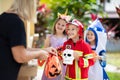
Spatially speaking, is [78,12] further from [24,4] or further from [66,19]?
[24,4]

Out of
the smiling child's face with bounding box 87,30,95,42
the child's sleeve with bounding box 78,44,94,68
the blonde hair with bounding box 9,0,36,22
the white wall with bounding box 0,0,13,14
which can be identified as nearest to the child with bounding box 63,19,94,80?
the child's sleeve with bounding box 78,44,94,68

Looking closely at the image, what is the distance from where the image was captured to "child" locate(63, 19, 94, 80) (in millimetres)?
4668

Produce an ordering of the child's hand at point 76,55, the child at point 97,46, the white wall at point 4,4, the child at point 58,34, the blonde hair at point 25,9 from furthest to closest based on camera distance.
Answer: the white wall at point 4,4, the child at point 58,34, the child at point 97,46, the child's hand at point 76,55, the blonde hair at point 25,9

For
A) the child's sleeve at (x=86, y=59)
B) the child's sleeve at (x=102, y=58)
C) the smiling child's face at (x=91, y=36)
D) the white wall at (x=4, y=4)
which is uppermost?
the white wall at (x=4, y=4)

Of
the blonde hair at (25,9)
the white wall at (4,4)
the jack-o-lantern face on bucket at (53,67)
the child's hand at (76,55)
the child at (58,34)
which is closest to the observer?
the blonde hair at (25,9)

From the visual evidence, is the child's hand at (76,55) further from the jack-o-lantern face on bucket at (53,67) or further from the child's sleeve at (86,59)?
the jack-o-lantern face on bucket at (53,67)

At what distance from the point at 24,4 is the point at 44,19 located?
13080 millimetres

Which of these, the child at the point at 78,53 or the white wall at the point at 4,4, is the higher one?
the white wall at the point at 4,4

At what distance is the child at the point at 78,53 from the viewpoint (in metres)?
4.67

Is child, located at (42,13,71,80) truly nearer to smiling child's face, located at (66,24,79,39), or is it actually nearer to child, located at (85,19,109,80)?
child, located at (85,19,109,80)

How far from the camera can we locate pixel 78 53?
15.3ft

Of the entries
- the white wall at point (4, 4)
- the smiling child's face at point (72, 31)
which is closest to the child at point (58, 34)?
the smiling child's face at point (72, 31)

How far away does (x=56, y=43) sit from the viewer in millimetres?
5641

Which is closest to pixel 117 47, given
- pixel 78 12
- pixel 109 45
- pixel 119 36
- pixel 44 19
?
pixel 109 45
